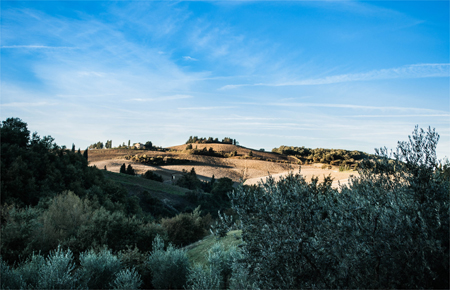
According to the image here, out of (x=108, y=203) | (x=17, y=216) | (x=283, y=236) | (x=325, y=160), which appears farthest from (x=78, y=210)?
(x=325, y=160)

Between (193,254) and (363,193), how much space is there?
23.6ft

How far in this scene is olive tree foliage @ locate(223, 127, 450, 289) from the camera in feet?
14.0

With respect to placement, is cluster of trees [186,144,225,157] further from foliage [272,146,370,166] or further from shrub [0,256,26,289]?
shrub [0,256,26,289]

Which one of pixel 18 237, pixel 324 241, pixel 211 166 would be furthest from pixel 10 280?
pixel 211 166

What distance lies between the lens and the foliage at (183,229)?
14.6m

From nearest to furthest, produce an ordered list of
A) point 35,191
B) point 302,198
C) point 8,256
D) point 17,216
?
point 302,198 < point 8,256 < point 17,216 < point 35,191

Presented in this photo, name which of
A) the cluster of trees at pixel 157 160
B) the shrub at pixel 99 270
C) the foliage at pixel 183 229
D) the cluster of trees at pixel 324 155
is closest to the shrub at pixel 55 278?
the shrub at pixel 99 270

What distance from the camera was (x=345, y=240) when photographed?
14.6 feet

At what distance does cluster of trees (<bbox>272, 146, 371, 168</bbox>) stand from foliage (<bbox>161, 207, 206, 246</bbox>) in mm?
→ 41483

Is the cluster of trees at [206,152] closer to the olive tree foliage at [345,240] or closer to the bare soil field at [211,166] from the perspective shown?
the bare soil field at [211,166]

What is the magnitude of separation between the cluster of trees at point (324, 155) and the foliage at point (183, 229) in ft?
136

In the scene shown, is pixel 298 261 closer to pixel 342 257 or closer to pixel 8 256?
pixel 342 257

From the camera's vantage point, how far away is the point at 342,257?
4.36 m

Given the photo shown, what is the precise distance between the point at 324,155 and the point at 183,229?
66481mm
